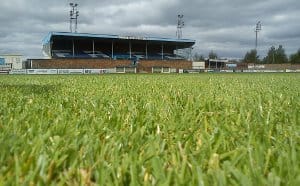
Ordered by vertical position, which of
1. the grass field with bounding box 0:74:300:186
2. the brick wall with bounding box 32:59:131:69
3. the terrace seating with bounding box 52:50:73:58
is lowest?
the grass field with bounding box 0:74:300:186

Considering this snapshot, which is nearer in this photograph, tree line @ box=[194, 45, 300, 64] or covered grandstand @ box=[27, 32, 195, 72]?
covered grandstand @ box=[27, 32, 195, 72]

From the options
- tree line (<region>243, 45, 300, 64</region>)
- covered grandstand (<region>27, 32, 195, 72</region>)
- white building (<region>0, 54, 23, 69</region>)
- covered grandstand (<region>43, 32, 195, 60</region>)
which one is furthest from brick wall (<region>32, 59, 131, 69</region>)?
tree line (<region>243, 45, 300, 64</region>)

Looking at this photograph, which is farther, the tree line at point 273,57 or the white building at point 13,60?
the tree line at point 273,57

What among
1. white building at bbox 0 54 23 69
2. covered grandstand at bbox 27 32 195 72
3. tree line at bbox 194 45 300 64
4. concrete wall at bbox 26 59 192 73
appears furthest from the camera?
tree line at bbox 194 45 300 64

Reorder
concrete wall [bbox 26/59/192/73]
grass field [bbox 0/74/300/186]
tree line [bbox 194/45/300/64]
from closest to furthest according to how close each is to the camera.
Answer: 1. grass field [bbox 0/74/300/186]
2. concrete wall [bbox 26/59/192/73]
3. tree line [bbox 194/45/300/64]

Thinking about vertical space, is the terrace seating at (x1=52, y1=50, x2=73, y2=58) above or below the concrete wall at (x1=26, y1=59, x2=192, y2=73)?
A: above

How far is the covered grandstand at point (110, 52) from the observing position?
55906 mm

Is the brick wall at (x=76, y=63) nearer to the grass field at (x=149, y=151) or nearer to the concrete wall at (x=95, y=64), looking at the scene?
the concrete wall at (x=95, y=64)

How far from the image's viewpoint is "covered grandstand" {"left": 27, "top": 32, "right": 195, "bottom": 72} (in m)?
55.9

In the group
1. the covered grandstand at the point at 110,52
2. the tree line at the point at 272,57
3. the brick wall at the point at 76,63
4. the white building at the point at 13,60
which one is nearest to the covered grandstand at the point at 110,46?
the covered grandstand at the point at 110,52

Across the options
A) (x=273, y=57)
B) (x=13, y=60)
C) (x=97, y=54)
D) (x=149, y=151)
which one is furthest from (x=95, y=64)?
(x=273, y=57)

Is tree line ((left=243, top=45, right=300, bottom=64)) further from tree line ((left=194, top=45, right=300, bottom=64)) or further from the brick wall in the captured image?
the brick wall

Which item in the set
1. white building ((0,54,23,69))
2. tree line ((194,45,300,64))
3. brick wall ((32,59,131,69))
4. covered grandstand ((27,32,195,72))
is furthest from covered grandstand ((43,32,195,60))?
tree line ((194,45,300,64))

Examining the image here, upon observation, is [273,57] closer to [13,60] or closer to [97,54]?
[97,54]
